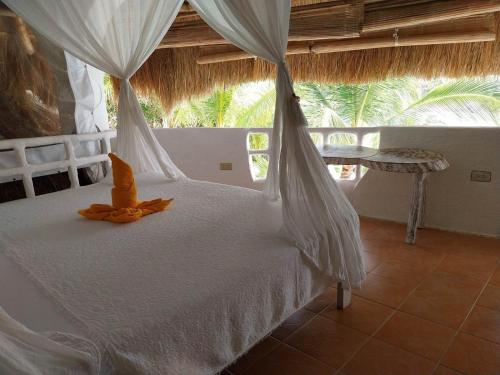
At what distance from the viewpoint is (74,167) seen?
8.81ft

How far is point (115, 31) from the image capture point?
224 centimetres

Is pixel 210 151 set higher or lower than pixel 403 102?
lower

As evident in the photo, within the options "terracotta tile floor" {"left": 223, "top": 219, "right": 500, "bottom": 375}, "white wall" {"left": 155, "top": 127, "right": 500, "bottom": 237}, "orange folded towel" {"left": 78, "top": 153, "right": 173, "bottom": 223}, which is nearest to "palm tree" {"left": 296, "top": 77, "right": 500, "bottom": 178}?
"white wall" {"left": 155, "top": 127, "right": 500, "bottom": 237}

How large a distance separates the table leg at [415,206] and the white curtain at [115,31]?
1.80 metres

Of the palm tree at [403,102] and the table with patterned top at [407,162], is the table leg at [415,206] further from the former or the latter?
the palm tree at [403,102]

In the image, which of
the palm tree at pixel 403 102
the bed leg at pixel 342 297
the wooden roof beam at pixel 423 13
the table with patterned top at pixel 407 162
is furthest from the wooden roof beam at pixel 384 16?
the palm tree at pixel 403 102

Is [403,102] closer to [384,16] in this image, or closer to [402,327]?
[384,16]

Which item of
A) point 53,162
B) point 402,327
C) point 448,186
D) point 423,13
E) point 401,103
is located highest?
point 423,13

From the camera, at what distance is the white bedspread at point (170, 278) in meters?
0.97

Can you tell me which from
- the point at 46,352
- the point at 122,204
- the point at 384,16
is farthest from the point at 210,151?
the point at 46,352

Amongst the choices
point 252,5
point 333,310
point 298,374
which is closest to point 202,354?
point 298,374

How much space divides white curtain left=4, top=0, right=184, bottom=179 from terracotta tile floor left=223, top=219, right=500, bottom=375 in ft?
4.86

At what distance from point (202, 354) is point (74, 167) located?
2.14 metres

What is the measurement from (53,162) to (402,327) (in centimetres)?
254
